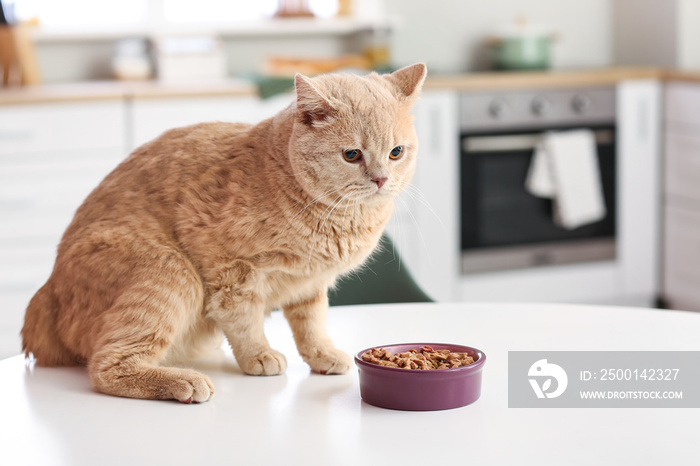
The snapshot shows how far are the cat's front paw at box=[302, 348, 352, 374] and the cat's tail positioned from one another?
0.40m

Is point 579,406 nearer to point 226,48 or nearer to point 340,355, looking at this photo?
point 340,355

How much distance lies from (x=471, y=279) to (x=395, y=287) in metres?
1.86

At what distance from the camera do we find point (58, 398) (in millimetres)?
1193

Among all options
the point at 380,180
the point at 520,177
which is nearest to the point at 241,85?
the point at 520,177

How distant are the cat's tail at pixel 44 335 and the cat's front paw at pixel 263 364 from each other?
0.30 metres

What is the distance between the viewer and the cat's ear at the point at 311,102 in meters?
1.23

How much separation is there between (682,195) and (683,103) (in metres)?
0.41

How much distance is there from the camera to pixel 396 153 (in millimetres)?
1282

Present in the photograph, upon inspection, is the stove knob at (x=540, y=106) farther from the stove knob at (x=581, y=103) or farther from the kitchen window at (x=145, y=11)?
the kitchen window at (x=145, y=11)

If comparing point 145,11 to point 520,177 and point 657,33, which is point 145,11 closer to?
point 520,177

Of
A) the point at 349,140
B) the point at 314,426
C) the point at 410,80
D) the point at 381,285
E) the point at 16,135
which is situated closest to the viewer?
the point at 314,426

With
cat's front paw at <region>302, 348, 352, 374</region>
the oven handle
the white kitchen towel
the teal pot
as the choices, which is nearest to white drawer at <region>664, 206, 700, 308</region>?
the white kitchen towel

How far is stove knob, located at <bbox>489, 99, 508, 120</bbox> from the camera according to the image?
3.63m

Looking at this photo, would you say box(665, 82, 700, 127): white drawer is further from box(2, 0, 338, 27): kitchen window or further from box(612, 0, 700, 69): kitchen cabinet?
box(2, 0, 338, 27): kitchen window
